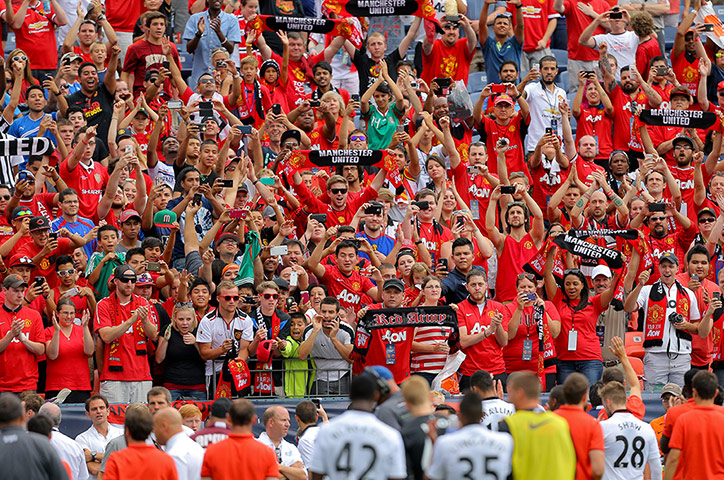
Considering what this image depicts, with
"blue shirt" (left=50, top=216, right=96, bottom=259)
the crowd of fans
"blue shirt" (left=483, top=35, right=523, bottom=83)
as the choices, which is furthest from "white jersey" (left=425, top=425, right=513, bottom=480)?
"blue shirt" (left=483, top=35, right=523, bottom=83)

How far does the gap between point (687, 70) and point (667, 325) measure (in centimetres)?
708

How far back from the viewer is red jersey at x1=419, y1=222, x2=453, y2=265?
14.9 m

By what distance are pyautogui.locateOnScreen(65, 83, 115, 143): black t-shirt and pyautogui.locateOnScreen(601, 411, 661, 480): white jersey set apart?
9.25 meters

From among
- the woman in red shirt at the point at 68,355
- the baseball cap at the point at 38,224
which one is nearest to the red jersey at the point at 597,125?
the baseball cap at the point at 38,224

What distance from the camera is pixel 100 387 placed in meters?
12.8

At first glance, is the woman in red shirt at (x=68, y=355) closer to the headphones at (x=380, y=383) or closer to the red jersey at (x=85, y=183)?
the red jersey at (x=85, y=183)

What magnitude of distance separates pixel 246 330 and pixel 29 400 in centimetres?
265

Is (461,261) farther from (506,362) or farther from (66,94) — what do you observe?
(66,94)

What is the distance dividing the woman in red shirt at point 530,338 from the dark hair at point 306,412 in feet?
9.33

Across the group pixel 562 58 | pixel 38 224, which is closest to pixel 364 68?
pixel 562 58

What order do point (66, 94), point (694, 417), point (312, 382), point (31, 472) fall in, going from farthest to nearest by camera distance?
point (66, 94) → point (312, 382) → point (694, 417) → point (31, 472)

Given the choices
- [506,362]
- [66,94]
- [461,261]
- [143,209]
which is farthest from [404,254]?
[66,94]

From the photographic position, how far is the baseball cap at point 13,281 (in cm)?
1276

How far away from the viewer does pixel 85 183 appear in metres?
→ 15.3
